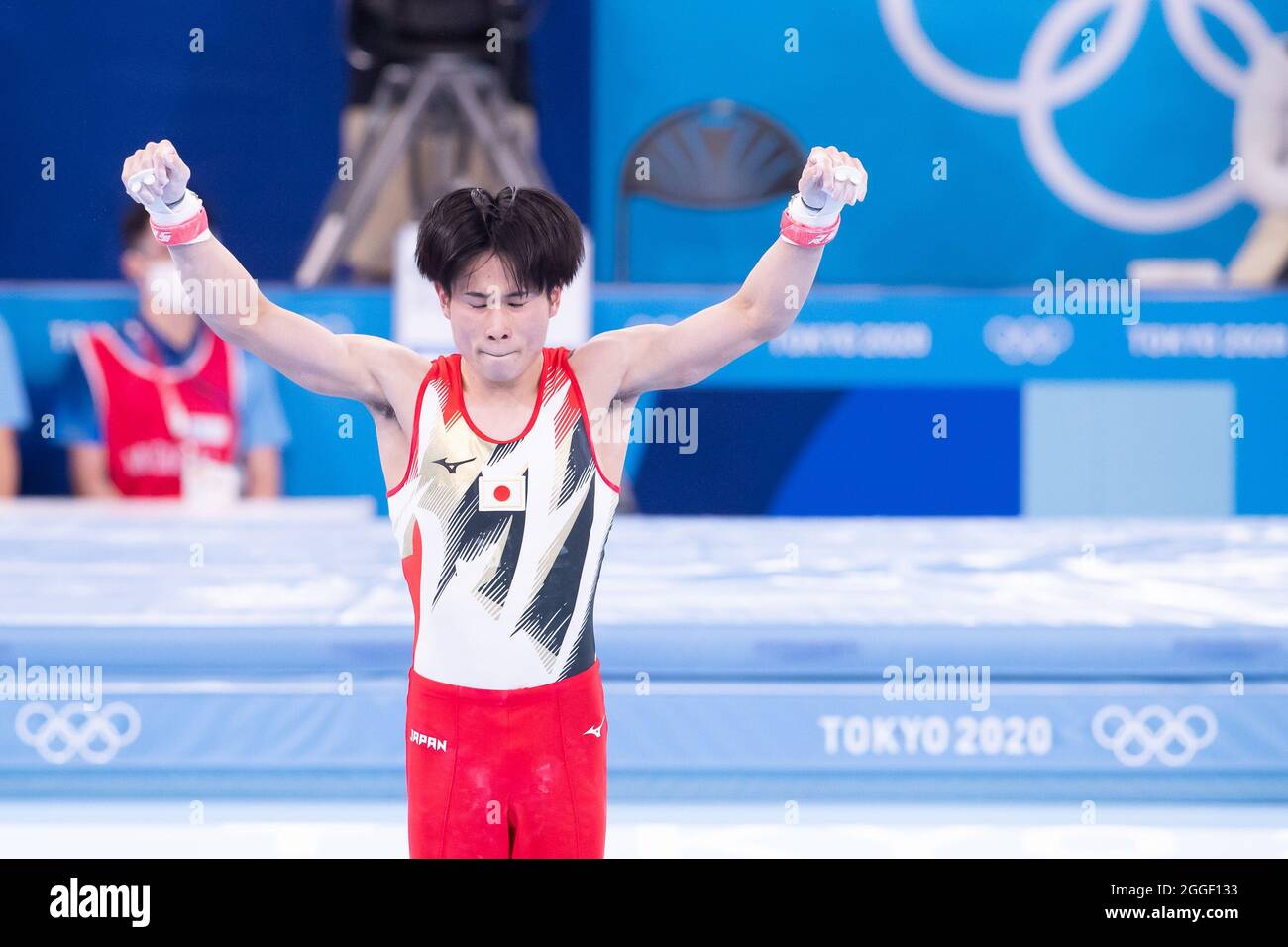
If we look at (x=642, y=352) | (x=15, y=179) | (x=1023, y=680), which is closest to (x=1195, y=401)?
(x=1023, y=680)

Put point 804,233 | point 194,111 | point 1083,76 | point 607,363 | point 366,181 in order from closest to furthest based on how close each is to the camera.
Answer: point 804,233
point 607,363
point 366,181
point 194,111
point 1083,76

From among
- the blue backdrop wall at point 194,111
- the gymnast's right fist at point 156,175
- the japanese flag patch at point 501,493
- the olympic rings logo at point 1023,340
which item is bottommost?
the japanese flag patch at point 501,493

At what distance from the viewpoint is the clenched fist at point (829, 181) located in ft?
5.53

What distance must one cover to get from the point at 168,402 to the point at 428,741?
128 inches

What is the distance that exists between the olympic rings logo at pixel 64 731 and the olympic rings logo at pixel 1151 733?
204 centimetres

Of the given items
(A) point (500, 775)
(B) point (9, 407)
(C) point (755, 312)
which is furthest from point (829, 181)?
(B) point (9, 407)

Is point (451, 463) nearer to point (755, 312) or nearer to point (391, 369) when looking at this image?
point (391, 369)

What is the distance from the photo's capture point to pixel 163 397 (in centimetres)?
469

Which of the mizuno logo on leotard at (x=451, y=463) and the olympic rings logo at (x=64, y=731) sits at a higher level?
the mizuno logo on leotard at (x=451, y=463)

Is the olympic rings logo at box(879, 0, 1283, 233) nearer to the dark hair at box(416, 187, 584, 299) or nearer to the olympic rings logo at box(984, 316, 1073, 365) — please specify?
the olympic rings logo at box(984, 316, 1073, 365)

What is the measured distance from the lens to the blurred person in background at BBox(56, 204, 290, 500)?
15.0 feet

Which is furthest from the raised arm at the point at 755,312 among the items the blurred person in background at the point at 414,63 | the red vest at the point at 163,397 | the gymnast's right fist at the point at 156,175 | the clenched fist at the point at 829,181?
the blurred person in background at the point at 414,63

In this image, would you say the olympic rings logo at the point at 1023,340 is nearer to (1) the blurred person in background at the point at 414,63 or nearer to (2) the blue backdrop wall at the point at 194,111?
(1) the blurred person in background at the point at 414,63

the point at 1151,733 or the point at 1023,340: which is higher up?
the point at 1023,340
